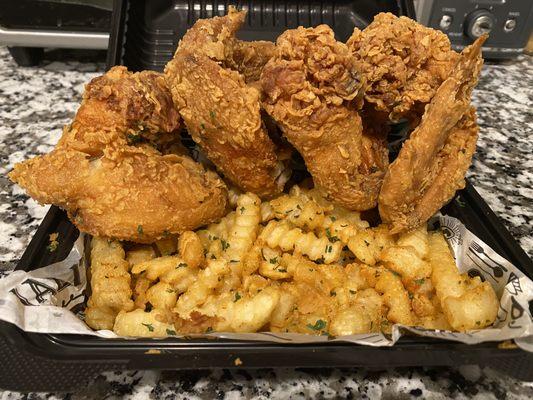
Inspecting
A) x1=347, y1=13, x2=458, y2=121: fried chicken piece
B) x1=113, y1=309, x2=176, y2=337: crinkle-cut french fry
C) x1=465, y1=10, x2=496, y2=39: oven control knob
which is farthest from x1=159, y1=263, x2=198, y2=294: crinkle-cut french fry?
x1=465, y1=10, x2=496, y2=39: oven control knob

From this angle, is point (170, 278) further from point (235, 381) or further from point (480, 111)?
point (480, 111)

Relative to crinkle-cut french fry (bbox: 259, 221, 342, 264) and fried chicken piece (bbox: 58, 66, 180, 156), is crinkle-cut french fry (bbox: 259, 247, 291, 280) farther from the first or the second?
fried chicken piece (bbox: 58, 66, 180, 156)

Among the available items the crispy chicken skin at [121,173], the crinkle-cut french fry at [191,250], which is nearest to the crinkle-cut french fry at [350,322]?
the crinkle-cut french fry at [191,250]

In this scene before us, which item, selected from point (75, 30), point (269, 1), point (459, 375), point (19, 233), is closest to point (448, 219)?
point (459, 375)

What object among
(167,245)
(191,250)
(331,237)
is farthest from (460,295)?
(167,245)

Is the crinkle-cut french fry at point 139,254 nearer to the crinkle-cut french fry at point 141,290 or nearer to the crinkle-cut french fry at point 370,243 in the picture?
the crinkle-cut french fry at point 141,290

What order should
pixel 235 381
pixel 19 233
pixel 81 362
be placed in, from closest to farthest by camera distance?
pixel 81 362
pixel 235 381
pixel 19 233

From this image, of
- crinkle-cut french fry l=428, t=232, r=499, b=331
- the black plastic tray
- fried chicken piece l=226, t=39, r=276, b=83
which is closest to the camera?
the black plastic tray
